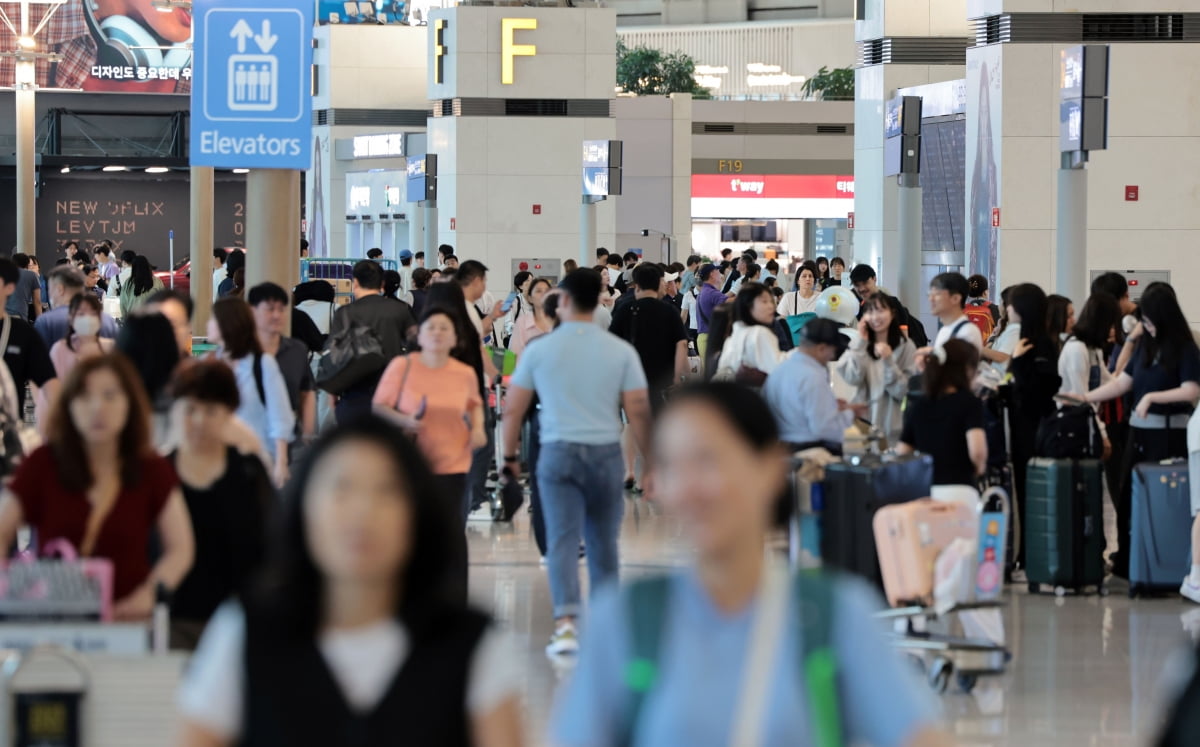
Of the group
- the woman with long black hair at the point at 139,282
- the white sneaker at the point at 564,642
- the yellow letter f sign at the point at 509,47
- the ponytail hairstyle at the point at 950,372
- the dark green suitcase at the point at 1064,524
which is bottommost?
the white sneaker at the point at 564,642

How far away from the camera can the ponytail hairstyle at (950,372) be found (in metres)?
8.36

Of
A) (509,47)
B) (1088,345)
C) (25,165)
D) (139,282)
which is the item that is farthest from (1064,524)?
(25,165)

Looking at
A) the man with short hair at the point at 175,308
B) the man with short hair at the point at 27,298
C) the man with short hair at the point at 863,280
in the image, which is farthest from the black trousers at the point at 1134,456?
the man with short hair at the point at 27,298

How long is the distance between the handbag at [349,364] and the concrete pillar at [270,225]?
0.70m

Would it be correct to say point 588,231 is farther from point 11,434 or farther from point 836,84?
point 11,434

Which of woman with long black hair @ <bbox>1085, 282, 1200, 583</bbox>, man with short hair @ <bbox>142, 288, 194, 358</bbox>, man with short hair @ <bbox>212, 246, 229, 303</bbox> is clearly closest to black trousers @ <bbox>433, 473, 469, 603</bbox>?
man with short hair @ <bbox>142, 288, 194, 358</bbox>

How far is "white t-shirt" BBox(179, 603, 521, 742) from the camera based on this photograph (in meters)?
2.54

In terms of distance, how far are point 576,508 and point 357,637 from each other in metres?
5.20

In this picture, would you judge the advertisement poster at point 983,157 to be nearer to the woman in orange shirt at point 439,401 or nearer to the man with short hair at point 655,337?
the man with short hair at point 655,337

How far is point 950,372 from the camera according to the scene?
837cm

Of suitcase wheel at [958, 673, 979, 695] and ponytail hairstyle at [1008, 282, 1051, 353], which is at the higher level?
ponytail hairstyle at [1008, 282, 1051, 353]

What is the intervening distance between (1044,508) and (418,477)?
7398 millimetres

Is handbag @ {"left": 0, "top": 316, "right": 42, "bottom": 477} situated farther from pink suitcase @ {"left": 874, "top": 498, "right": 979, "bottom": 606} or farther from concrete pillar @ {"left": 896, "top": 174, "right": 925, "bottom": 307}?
concrete pillar @ {"left": 896, "top": 174, "right": 925, "bottom": 307}

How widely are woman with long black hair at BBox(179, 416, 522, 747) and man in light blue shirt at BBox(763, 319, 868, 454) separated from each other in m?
6.04
